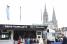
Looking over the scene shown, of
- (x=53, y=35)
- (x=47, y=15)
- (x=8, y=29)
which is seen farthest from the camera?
(x=47, y=15)

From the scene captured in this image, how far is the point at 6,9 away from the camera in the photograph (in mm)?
4730

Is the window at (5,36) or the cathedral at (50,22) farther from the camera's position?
the cathedral at (50,22)

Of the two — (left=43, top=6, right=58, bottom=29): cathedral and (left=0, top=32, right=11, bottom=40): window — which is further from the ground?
(left=43, top=6, right=58, bottom=29): cathedral

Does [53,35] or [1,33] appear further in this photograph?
[53,35]

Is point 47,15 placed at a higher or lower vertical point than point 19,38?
higher

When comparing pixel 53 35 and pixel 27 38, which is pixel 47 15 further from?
pixel 27 38

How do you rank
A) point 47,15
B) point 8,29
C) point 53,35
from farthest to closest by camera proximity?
1. point 47,15
2. point 53,35
3. point 8,29

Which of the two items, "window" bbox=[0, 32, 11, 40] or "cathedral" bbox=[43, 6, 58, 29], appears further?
"cathedral" bbox=[43, 6, 58, 29]

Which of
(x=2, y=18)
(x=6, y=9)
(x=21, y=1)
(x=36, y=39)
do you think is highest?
(x=21, y=1)

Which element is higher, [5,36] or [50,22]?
[50,22]

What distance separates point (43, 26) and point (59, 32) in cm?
71

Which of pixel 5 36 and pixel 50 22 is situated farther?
pixel 50 22

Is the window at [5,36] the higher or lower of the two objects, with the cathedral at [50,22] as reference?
lower

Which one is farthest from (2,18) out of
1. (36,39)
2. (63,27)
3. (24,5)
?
(63,27)
